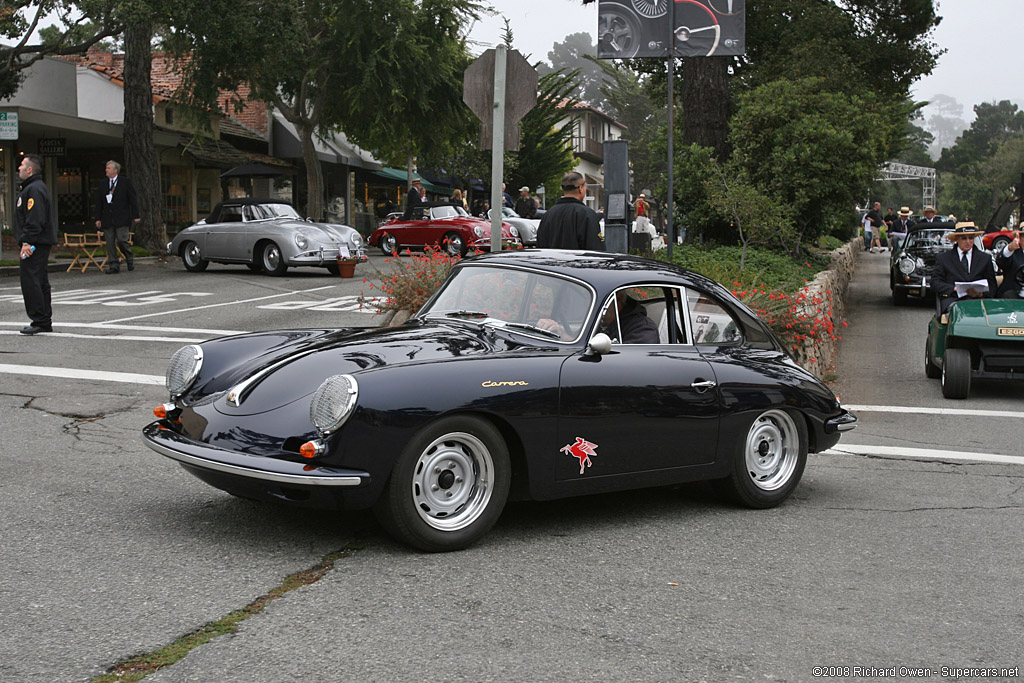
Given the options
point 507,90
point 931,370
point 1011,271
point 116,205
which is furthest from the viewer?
point 116,205

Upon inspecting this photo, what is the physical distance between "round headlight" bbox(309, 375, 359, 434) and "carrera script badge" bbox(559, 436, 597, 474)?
44.7 inches

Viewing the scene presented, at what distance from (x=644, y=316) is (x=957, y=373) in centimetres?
613

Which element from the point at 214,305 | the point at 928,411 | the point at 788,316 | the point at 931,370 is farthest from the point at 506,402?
the point at 214,305

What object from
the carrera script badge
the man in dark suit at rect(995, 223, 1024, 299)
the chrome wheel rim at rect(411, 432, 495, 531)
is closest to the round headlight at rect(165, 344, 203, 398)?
the chrome wheel rim at rect(411, 432, 495, 531)

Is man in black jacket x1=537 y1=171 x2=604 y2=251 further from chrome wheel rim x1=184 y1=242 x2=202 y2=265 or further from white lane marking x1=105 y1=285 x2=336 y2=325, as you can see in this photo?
chrome wheel rim x1=184 y1=242 x2=202 y2=265

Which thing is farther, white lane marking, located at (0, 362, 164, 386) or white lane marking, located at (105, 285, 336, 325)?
white lane marking, located at (105, 285, 336, 325)

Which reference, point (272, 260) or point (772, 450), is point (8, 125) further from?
point (772, 450)

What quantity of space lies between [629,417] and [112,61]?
36.1 metres

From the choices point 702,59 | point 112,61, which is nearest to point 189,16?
point 702,59

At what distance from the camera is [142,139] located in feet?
82.8

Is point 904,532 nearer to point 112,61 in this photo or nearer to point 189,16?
point 189,16

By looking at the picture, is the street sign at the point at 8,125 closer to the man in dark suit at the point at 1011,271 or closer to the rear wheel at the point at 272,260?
the rear wheel at the point at 272,260

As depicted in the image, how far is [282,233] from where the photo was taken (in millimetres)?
20953

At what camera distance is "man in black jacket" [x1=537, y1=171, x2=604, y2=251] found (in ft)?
30.9
